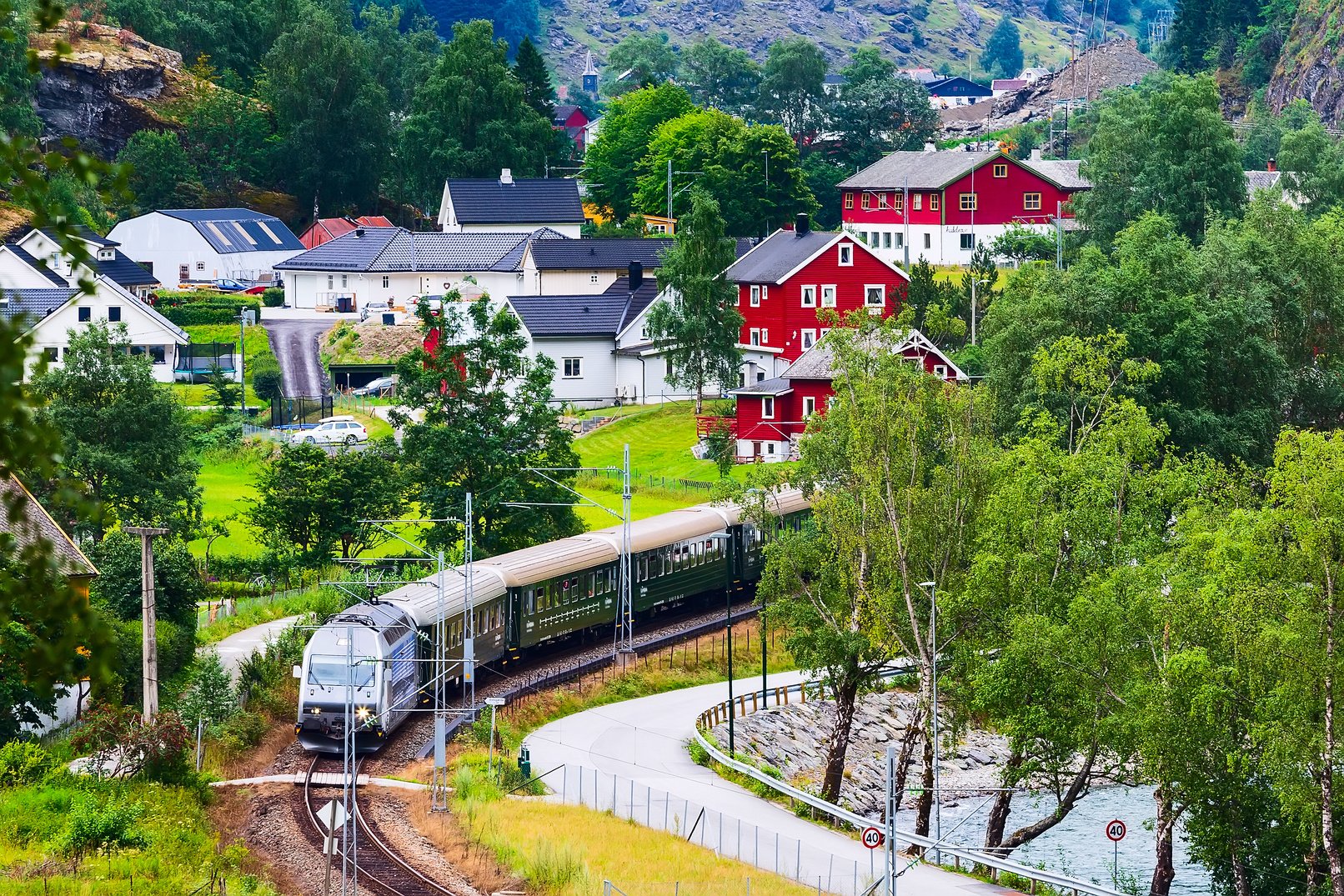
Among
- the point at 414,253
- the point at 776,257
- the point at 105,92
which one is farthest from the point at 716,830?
the point at 105,92

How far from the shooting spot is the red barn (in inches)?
2648

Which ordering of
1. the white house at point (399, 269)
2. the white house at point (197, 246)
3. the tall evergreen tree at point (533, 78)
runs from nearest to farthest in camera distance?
the white house at point (399, 269)
the white house at point (197, 246)
the tall evergreen tree at point (533, 78)

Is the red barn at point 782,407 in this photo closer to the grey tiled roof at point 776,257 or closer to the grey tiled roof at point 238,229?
the grey tiled roof at point 776,257

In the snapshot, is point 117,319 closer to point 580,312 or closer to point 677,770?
point 580,312

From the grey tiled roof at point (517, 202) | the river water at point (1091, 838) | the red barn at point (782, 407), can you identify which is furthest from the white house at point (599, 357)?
the river water at point (1091, 838)

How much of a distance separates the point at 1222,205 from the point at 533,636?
1796 inches

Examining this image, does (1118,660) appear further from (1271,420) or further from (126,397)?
(126,397)

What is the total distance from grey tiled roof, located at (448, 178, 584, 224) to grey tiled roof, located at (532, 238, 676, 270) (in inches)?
596

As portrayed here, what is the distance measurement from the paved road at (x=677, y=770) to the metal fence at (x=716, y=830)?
0.21 feet

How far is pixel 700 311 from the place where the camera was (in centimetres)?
7606

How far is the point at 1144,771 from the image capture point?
30.6m

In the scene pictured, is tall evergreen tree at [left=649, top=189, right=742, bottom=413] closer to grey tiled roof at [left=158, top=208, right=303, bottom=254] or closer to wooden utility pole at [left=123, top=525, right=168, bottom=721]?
grey tiled roof at [left=158, top=208, right=303, bottom=254]

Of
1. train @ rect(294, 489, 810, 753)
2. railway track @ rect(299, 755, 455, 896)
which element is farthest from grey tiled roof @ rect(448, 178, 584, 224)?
railway track @ rect(299, 755, 455, 896)

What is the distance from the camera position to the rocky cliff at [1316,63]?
127 metres
